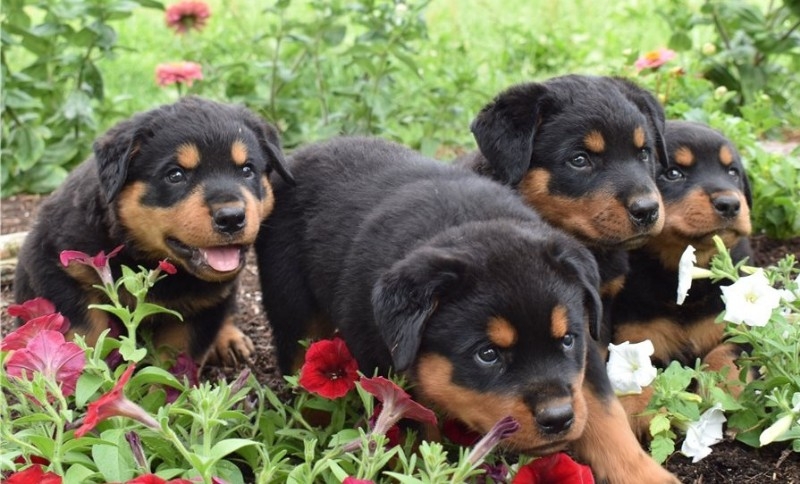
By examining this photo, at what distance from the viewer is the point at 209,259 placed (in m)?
4.04

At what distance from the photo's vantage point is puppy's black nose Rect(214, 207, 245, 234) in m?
3.90

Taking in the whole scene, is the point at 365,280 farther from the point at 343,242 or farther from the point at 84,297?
the point at 84,297

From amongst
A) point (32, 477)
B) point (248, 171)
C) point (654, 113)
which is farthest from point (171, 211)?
point (654, 113)

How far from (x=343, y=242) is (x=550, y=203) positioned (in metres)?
0.87

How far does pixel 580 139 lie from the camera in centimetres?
420

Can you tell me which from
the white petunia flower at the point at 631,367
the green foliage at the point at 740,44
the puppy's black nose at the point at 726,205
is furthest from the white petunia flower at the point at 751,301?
the green foliage at the point at 740,44

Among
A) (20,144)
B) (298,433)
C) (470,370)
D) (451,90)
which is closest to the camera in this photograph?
(470,370)

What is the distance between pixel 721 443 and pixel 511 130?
1.41 meters

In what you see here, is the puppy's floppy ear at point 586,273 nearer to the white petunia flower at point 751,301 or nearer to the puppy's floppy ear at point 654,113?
the white petunia flower at point 751,301

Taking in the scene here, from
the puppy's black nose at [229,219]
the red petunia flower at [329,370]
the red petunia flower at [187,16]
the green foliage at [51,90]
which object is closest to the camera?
the red petunia flower at [329,370]

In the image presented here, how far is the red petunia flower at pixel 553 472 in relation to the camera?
119 inches

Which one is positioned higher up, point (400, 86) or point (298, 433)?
point (298, 433)

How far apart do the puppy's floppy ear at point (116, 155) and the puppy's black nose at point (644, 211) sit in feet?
6.07

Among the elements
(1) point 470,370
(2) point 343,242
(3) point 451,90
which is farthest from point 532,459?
(3) point 451,90
